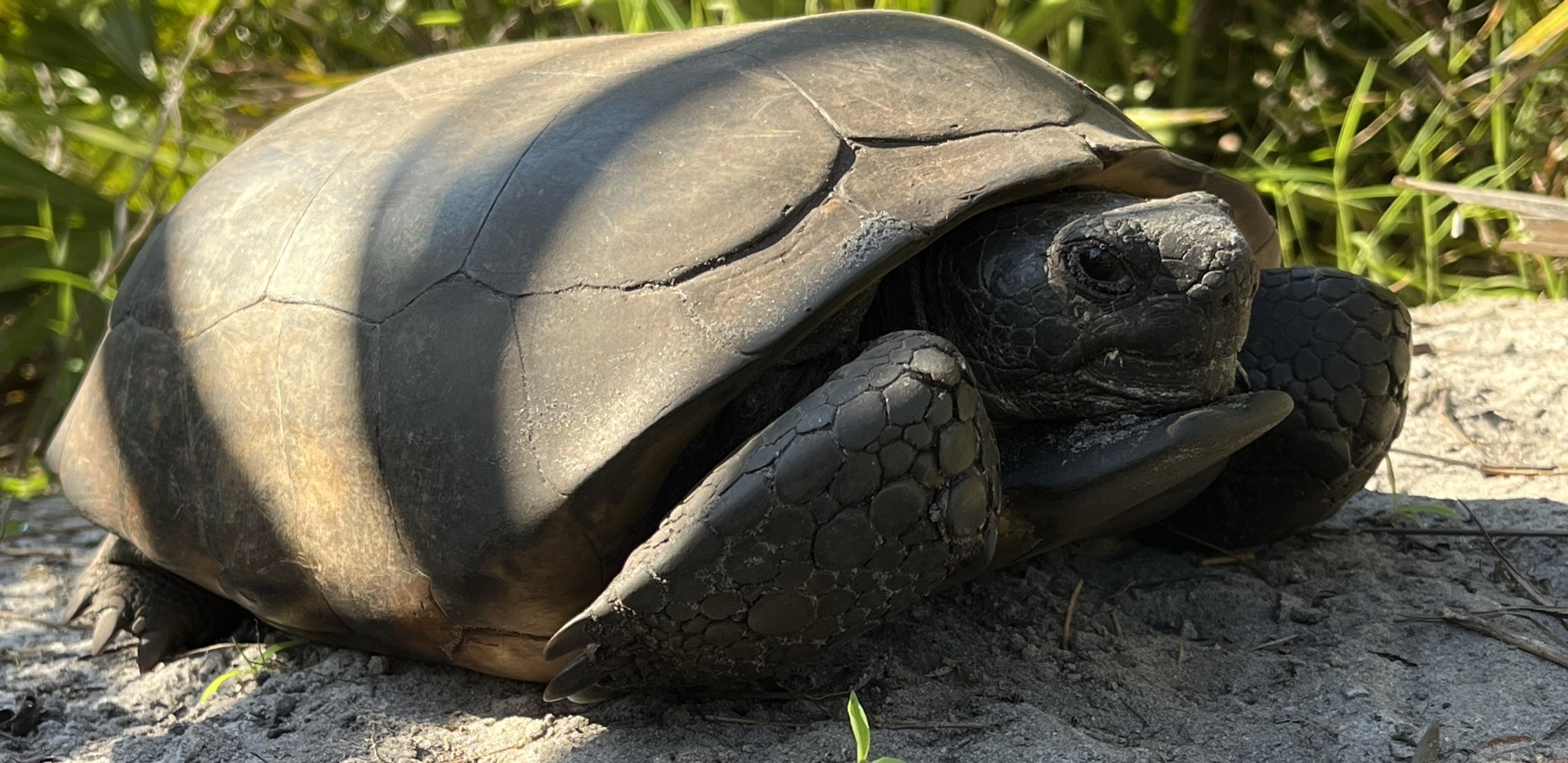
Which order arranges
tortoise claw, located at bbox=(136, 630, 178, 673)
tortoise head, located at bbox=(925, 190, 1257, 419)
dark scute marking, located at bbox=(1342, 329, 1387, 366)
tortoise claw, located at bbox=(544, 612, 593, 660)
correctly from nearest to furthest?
tortoise claw, located at bbox=(544, 612, 593, 660) < tortoise head, located at bbox=(925, 190, 1257, 419) < dark scute marking, located at bbox=(1342, 329, 1387, 366) < tortoise claw, located at bbox=(136, 630, 178, 673)

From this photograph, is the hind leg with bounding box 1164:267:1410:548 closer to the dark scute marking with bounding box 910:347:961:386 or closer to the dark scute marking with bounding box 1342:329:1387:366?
the dark scute marking with bounding box 1342:329:1387:366

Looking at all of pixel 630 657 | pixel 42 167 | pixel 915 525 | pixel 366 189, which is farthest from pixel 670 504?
pixel 42 167

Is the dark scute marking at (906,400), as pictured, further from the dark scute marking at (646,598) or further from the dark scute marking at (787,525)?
the dark scute marking at (646,598)

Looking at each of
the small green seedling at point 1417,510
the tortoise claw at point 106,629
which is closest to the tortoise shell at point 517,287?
the tortoise claw at point 106,629

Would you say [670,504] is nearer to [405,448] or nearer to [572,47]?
[405,448]

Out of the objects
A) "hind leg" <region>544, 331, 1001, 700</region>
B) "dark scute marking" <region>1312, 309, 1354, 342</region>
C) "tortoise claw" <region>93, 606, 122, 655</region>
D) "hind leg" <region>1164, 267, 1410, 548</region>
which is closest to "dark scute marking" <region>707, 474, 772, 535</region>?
"hind leg" <region>544, 331, 1001, 700</region>

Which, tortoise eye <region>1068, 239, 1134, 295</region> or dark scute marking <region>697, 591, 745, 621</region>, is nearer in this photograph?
dark scute marking <region>697, 591, 745, 621</region>

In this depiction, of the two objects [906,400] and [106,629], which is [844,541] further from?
[106,629]
